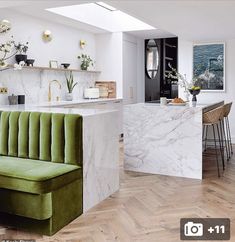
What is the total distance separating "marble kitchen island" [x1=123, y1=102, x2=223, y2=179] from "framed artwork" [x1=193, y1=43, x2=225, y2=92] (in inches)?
104

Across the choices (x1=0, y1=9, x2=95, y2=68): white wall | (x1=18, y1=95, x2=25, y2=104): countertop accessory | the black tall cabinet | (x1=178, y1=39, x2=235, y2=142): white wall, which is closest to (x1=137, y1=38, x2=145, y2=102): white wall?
the black tall cabinet

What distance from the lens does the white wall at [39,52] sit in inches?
220

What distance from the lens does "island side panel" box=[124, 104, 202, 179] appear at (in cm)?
450

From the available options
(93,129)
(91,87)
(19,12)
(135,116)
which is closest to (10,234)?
(93,129)

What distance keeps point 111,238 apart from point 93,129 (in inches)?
43.2

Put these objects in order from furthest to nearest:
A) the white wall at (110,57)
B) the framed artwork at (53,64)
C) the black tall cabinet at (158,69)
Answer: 1. the black tall cabinet at (158,69)
2. the white wall at (110,57)
3. the framed artwork at (53,64)

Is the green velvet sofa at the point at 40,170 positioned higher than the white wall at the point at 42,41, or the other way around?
→ the white wall at the point at 42,41

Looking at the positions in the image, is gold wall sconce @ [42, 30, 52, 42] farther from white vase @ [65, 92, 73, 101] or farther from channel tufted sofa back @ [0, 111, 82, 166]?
channel tufted sofa back @ [0, 111, 82, 166]

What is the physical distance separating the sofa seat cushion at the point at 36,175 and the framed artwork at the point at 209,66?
4.81 meters

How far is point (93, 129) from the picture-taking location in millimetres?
3396

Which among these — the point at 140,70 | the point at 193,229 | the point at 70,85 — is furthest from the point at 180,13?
the point at 140,70

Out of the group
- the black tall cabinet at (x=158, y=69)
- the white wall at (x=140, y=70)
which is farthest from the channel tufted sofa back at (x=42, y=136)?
the black tall cabinet at (x=158, y=69)

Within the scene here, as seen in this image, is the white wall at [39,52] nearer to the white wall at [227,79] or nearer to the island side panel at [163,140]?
the island side panel at [163,140]

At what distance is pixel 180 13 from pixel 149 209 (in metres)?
2.66
